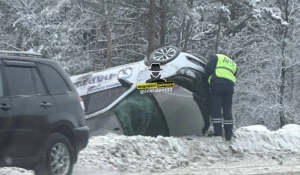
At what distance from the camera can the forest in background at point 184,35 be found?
961 inches

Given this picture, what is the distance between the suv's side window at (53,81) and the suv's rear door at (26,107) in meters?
0.14

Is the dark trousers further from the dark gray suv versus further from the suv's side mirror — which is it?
the dark gray suv

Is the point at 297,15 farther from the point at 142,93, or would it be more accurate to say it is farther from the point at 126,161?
the point at 126,161

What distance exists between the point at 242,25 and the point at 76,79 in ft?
54.6

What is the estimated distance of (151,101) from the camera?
12695mm

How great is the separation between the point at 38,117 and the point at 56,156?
0.64 metres

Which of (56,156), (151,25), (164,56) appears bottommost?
(56,156)

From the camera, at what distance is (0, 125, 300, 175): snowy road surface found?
10.4 metres

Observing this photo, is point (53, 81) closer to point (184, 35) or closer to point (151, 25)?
point (151, 25)

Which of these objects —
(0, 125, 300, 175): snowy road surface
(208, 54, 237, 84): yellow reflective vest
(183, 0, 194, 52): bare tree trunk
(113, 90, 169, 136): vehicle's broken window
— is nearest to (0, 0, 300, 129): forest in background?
(183, 0, 194, 52): bare tree trunk

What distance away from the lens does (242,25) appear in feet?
94.9

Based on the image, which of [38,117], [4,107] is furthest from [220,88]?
[4,107]

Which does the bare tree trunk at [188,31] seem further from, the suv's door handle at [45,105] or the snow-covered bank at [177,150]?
the suv's door handle at [45,105]

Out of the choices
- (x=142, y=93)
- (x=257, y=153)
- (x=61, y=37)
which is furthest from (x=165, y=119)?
(x=61, y=37)
